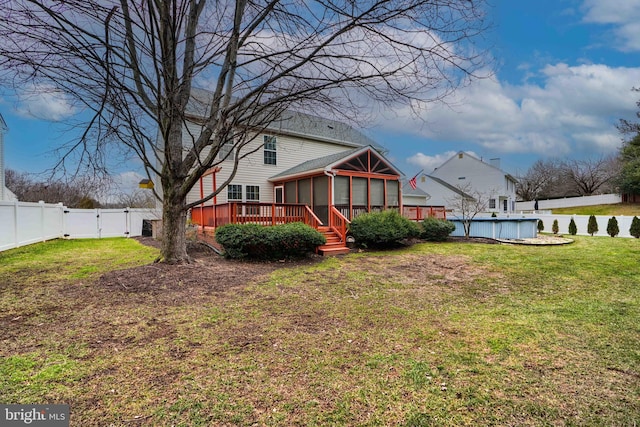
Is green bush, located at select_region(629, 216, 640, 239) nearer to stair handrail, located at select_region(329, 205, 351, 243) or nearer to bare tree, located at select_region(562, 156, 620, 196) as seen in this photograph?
stair handrail, located at select_region(329, 205, 351, 243)

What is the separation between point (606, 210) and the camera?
31516 millimetres

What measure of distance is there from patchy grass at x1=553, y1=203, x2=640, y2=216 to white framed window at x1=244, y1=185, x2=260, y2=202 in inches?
1309

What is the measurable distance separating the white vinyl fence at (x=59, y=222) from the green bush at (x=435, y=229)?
12.4m

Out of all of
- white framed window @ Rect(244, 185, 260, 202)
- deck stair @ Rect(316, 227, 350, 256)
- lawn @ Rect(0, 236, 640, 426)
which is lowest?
lawn @ Rect(0, 236, 640, 426)

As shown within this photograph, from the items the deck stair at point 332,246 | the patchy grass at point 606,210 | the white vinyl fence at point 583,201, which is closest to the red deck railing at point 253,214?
the deck stair at point 332,246

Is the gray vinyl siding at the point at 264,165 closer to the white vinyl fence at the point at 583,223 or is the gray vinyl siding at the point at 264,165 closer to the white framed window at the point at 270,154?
the white framed window at the point at 270,154

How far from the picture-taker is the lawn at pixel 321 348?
2297mm

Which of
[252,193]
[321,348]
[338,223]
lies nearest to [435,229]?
[338,223]

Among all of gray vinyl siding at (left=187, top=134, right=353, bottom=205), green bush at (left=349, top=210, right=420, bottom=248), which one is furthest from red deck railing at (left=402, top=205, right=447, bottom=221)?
gray vinyl siding at (left=187, top=134, right=353, bottom=205)

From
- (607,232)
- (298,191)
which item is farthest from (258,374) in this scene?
(607,232)

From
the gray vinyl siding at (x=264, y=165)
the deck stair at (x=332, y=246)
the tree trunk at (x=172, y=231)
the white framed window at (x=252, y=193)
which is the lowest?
the deck stair at (x=332, y=246)

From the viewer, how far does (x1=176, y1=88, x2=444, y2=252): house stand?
37.1 feet

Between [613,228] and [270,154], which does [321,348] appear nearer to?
[270,154]

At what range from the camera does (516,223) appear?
1302 cm
